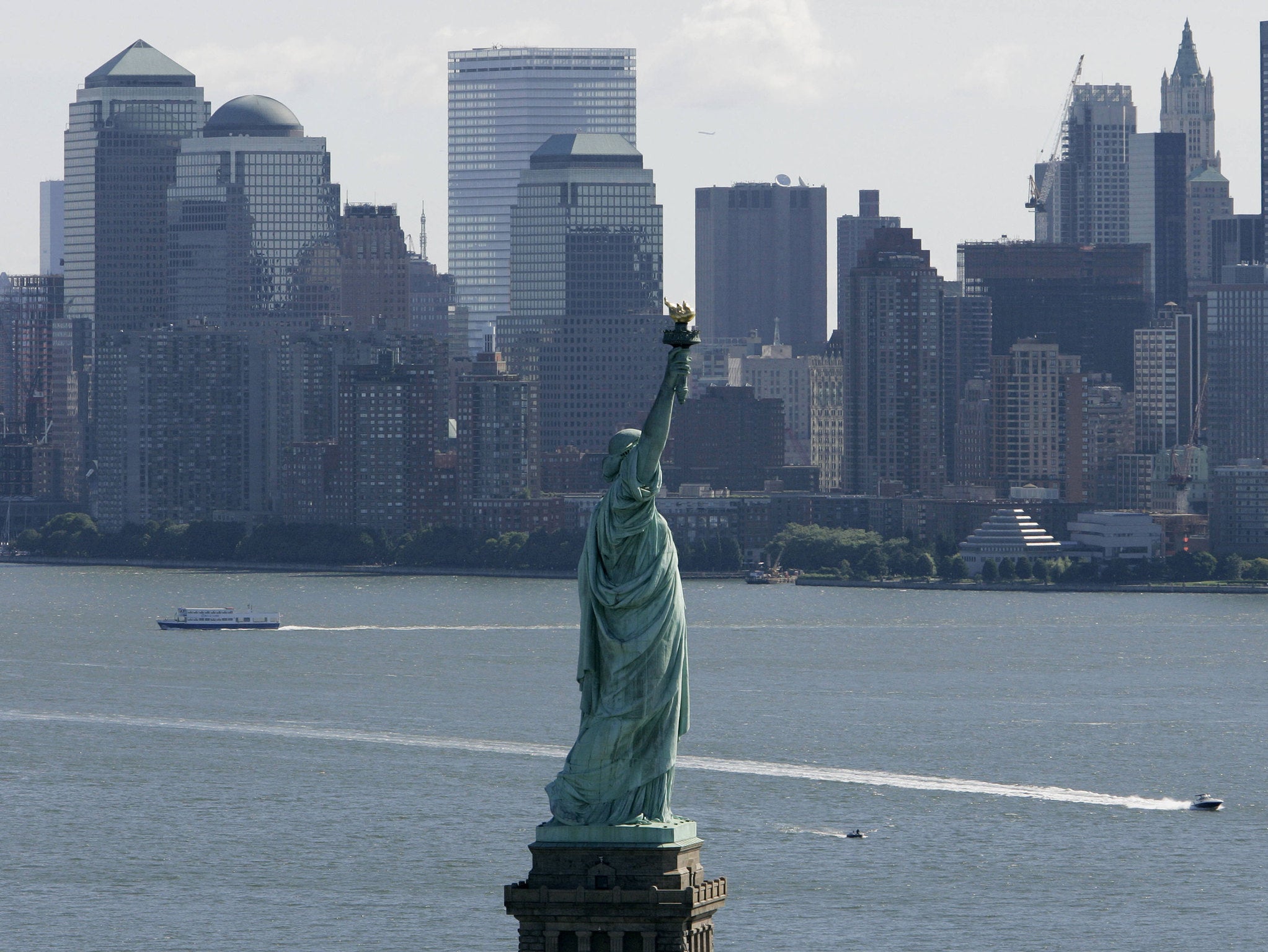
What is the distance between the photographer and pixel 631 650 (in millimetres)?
20344

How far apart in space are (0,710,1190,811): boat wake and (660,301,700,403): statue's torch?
36.6 meters

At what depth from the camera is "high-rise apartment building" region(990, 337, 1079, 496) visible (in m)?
183

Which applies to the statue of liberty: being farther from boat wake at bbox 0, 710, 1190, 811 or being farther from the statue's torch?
boat wake at bbox 0, 710, 1190, 811

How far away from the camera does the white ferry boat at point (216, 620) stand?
108625 mm

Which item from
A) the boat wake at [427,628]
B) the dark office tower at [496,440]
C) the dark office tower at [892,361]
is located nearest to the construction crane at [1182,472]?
the dark office tower at [892,361]

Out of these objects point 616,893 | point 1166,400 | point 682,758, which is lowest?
point 682,758

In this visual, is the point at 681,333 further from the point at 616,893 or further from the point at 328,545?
the point at 328,545

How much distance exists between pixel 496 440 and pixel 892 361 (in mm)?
26512

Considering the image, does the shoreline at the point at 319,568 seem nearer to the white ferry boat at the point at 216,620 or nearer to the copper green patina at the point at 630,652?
the white ferry boat at the point at 216,620

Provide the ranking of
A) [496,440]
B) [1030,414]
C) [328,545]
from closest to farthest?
[328,545], [496,440], [1030,414]

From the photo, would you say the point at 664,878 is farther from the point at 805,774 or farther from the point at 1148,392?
the point at 1148,392

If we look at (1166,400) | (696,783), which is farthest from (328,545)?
(696,783)

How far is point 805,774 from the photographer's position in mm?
64000

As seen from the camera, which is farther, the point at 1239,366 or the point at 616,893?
the point at 1239,366
